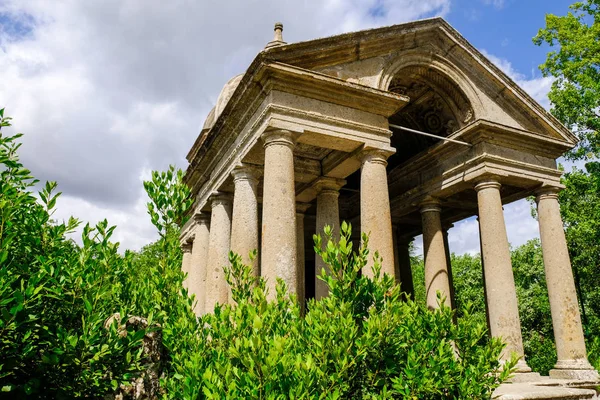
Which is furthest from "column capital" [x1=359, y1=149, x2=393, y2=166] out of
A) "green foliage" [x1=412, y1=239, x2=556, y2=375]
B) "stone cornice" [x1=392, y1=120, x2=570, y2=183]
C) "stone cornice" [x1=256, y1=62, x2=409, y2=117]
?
"green foliage" [x1=412, y1=239, x2=556, y2=375]

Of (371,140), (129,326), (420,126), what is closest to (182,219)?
(129,326)

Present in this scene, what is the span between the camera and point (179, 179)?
4.75 metres

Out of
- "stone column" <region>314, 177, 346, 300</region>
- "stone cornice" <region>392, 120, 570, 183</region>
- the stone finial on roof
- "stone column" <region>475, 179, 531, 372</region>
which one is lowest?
"stone column" <region>475, 179, 531, 372</region>

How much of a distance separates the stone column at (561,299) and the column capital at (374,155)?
258 inches

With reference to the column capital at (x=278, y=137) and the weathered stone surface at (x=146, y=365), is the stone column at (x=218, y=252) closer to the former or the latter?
the column capital at (x=278, y=137)

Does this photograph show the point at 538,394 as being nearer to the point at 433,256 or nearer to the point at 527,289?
the point at 433,256

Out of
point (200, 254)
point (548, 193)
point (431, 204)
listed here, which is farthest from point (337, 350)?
point (200, 254)

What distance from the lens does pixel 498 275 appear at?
40.0ft

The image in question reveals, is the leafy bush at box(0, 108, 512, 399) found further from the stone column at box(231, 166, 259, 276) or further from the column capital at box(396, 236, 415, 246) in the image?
the column capital at box(396, 236, 415, 246)

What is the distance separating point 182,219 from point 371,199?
6.80 meters

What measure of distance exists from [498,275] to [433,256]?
2.52m

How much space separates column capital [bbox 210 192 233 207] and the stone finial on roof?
574 centimetres

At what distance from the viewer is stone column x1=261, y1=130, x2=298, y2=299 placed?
9.50m

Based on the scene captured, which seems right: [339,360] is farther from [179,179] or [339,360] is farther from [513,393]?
[513,393]
